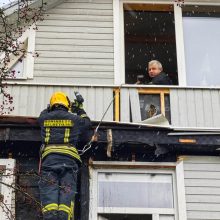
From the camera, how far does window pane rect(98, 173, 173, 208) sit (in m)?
10.9

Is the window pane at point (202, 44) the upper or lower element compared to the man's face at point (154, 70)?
upper

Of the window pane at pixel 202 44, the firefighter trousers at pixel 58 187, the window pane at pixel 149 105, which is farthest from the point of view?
the window pane at pixel 202 44

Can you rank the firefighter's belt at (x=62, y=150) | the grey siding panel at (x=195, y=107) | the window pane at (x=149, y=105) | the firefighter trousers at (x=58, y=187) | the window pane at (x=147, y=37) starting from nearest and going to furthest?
the firefighter trousers at (x=58, y=187) < the firefighter's belt at (x=62, y=150) < the grey siding panel at (x=195, y=107) < the window pane at (x=149, y=105) < the window pane at (x=147, y=37)

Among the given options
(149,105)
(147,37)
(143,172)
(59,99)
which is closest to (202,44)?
(149,105)

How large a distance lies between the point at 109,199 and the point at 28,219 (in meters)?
A: 1.31

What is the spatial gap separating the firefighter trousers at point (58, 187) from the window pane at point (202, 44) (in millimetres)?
3140

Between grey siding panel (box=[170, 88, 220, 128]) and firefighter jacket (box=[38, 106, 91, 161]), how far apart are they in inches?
69.2

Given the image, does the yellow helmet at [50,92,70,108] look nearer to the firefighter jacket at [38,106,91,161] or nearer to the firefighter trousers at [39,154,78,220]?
the firefighter jacket at [38,106,91,161]

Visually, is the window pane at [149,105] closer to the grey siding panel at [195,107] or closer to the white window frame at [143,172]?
the grey siding panel at [195,107]

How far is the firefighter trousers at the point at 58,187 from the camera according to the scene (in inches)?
396

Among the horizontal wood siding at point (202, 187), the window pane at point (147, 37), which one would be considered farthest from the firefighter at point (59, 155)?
the window pane at point (147, 37)

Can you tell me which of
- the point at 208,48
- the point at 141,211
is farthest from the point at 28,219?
the point at 208,48

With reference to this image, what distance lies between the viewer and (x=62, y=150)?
411 inches

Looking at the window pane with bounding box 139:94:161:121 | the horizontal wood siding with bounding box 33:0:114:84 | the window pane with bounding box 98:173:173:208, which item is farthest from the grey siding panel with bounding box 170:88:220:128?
the horizontal wood siding with bounding box 33:0:114:84
